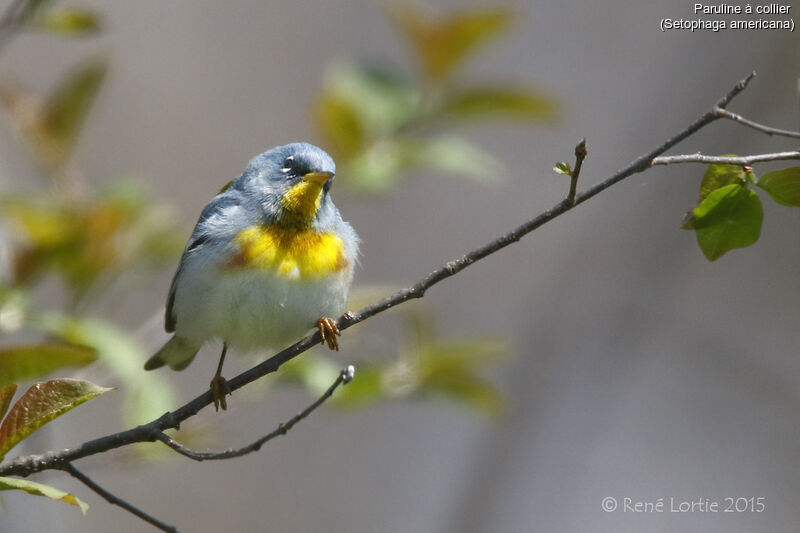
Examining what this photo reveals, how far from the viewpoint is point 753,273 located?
18.9 ft

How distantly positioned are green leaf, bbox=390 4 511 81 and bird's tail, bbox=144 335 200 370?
4.32 ft

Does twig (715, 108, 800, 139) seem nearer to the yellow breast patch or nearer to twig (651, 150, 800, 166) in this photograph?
twig (651, 150, 800, 166)

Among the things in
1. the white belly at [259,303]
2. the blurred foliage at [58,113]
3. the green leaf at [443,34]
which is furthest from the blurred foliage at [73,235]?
the green leaf at [443,34]

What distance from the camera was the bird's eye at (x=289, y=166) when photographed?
2859mm

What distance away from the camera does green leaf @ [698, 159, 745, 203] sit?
187 centimetres

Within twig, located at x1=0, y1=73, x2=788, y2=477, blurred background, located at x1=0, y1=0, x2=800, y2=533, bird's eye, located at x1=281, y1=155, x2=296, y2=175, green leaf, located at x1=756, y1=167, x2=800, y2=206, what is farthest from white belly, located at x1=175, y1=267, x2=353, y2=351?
blurred background, located at x1=0, y1=0, x2=800, y2=533

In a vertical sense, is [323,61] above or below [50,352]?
above

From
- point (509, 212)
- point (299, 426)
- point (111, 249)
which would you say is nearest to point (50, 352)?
point (111, 249)

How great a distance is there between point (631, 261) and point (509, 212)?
0.95 meters

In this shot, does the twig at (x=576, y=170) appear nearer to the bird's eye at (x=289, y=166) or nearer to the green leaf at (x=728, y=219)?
the green leaf at (x=728, y=219)

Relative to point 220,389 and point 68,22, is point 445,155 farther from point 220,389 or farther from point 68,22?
point 68,22

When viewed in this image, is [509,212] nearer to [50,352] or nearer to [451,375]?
[451,375]

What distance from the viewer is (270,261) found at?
2688mm

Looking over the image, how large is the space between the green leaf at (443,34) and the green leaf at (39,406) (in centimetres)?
198
